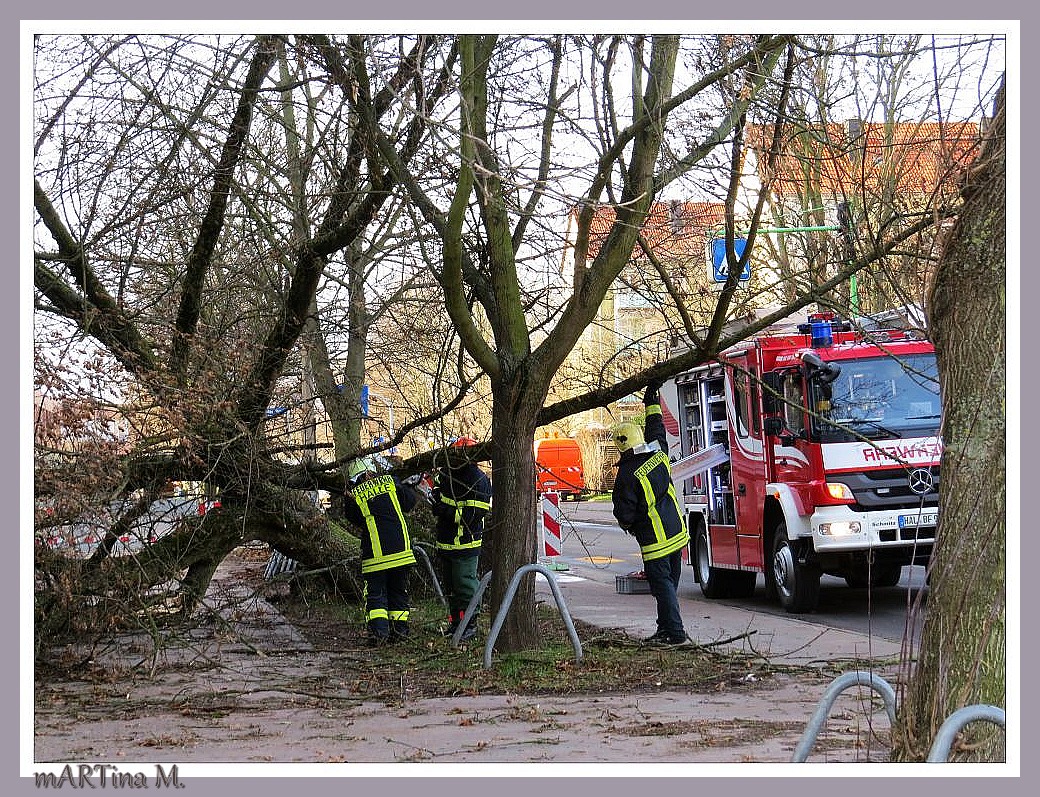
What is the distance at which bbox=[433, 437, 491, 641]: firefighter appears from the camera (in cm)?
1039

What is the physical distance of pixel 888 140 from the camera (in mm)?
8523

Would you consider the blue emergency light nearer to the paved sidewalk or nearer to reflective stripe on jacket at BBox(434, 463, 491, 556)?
the paved sidewalk

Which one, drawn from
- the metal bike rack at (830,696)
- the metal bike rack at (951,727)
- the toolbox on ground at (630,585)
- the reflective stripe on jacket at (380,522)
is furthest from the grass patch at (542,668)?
the metal bike rack at (951,727)

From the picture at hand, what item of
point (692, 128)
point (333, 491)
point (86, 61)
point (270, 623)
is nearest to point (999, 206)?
point (692, 128)

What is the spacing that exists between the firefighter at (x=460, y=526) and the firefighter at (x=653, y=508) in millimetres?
1272

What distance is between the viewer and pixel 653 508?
980cm

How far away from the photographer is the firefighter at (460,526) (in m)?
10.4

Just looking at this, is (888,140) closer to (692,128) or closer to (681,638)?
(692,128)

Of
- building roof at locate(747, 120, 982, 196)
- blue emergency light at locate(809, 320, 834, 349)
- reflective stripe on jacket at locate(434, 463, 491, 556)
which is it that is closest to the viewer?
building roof at locate(747, 120, 982, 196)

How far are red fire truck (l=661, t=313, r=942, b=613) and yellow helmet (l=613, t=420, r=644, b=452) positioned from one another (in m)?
1.35

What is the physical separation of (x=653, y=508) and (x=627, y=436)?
2.03 ft


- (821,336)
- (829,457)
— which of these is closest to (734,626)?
(829,457)

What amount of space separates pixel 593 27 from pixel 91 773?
13.8 ft

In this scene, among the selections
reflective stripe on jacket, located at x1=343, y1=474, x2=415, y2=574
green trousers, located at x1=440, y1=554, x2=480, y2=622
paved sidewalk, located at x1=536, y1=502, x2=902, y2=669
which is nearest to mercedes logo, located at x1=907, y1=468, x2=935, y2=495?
paved sidewalk, located at x1=536, y1=502, x2=902, y2=669
